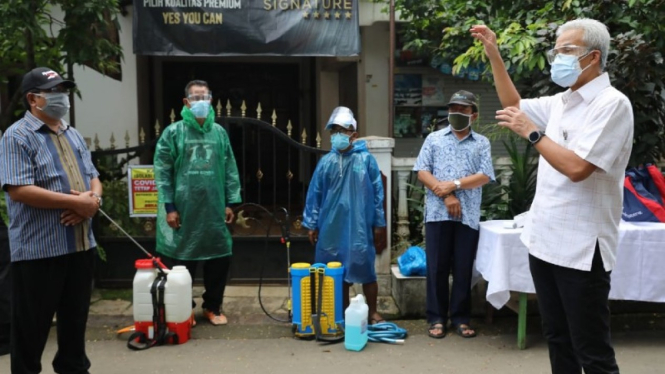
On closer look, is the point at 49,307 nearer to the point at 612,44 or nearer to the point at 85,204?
the point at 85,204

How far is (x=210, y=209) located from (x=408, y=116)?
17.0ft

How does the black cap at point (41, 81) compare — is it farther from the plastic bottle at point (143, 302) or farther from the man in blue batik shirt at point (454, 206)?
the man in blue batik shirt at point (454, 206)

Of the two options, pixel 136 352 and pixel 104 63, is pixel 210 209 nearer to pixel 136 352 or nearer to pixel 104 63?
Result: pixel 136 352

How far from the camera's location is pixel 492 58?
340 cm

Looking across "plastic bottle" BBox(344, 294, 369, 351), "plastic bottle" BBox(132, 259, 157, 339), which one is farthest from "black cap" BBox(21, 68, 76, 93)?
"plastic bottle" BBox(344, 294, 369, 351)

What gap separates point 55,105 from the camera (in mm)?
3732

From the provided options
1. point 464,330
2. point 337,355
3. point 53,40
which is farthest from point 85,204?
point 53,40

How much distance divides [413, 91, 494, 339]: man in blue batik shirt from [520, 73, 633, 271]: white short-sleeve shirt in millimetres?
1869

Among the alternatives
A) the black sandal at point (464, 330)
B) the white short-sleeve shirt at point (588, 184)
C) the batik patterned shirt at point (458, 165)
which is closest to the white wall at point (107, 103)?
the batik patterned shirt at point (458, 165)

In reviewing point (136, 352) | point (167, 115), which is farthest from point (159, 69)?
point (136, 352)

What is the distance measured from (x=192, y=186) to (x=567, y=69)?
10.4ft

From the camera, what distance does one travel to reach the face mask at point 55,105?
3711 mm

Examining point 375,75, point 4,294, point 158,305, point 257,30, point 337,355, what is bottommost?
point 337,355

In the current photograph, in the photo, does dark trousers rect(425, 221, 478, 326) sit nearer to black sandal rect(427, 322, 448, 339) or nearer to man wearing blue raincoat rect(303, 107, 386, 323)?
black sandal rect(427, 322, 448, 339)
